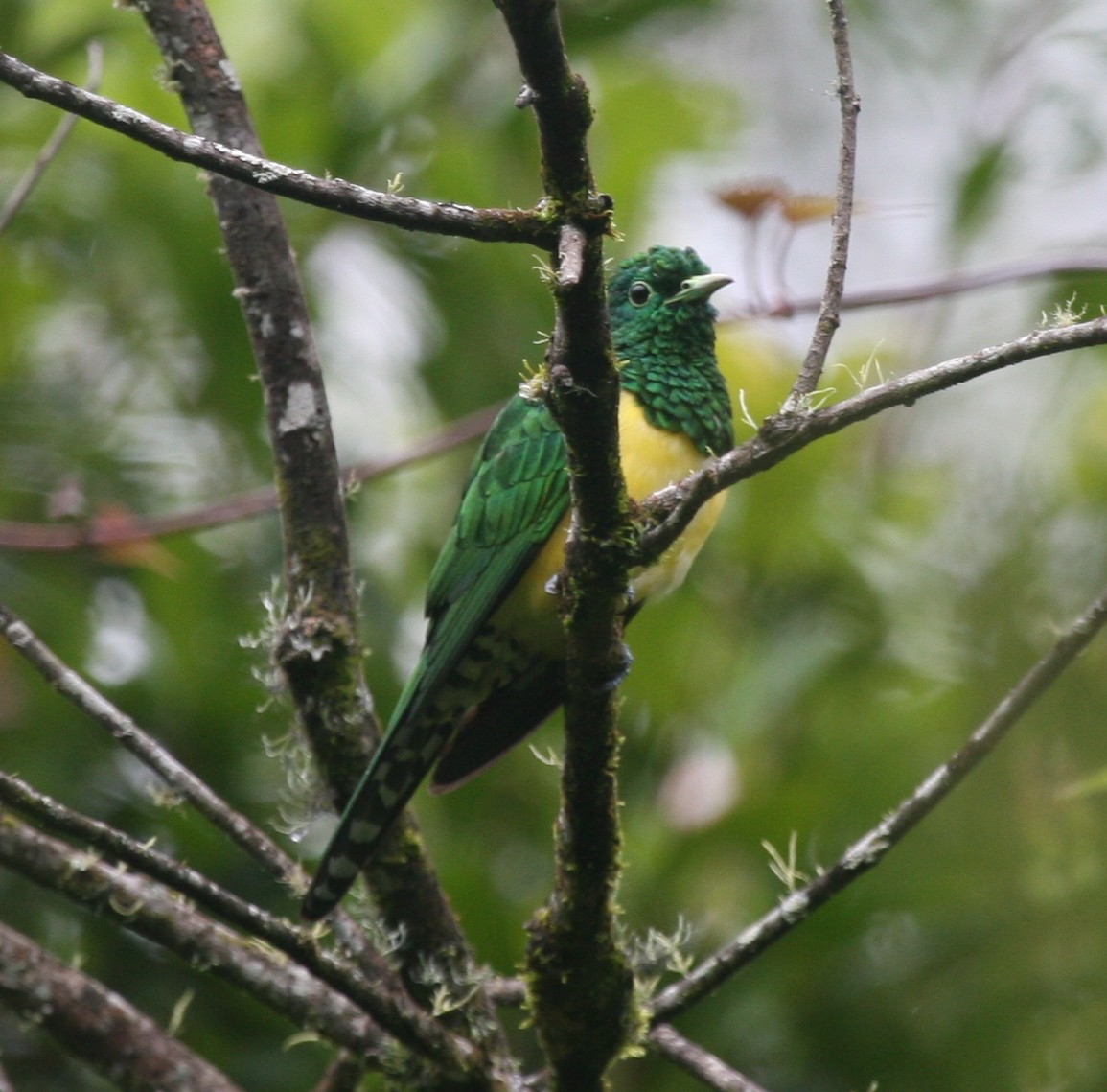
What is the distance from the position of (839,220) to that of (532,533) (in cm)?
156

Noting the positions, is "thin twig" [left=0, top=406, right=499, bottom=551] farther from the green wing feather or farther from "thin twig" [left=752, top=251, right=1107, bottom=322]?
"thin twig" [left=752, top=251, right=1107, bottom=322]

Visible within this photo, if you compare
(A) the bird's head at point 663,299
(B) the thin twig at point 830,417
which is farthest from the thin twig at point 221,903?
(A) the bird's head at point 663,299

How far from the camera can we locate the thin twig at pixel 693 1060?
3268mm

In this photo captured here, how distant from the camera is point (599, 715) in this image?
9.53 ft

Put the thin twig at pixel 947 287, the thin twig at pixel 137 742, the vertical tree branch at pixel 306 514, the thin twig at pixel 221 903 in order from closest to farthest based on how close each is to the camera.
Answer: the thin twig at pixel 221 903
the thin twig at pixel 137 742
the vertical tree branch at pixel 306 514
the thin twig at pixel 947 287

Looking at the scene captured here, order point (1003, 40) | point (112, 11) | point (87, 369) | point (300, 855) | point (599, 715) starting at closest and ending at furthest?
point (599, 715)
point (300, 855)
point (87, 369)
point (112, 11)
point (1003, 40)

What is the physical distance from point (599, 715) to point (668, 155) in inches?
132

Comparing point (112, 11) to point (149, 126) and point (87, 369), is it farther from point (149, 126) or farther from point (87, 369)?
point (149, 126)

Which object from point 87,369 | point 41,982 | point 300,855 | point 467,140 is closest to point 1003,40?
point 467,140

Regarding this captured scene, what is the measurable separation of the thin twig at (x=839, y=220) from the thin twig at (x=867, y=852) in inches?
22.4

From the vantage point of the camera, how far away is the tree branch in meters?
3.29

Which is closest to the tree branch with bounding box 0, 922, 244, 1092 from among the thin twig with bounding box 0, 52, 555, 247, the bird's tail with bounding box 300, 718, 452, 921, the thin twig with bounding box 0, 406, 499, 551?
the bird's tail with bounding box 300, 718, 452, 921

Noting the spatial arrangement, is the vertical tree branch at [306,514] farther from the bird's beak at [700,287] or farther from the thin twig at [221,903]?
the bird's beak at [700,287]

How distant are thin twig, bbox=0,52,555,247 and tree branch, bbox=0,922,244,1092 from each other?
186 cm
